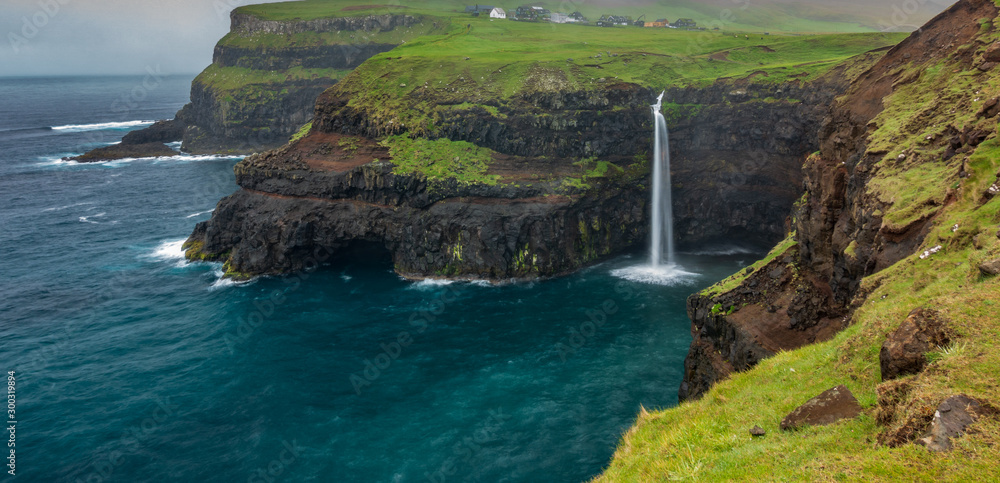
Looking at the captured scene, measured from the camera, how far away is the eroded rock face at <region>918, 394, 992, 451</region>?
1045 cm

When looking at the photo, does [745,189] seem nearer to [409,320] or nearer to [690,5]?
[409,320]

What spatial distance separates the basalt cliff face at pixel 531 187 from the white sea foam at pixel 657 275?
17.3 feet

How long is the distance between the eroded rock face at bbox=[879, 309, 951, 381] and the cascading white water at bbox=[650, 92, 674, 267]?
200ft

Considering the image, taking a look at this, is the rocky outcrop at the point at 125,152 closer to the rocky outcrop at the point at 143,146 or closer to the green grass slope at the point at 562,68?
the rocky outcrop at the point at 143,146

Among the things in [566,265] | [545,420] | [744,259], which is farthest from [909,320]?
[744,259]

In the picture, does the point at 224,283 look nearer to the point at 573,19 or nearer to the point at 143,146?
the point at 143,146

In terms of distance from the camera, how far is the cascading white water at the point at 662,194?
74.9 m

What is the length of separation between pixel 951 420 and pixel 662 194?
67.3m

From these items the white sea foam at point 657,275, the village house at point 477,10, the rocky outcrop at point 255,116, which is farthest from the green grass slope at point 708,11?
the white sea foam at point 657,275

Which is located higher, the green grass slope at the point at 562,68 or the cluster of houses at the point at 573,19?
the cluster of houses at the point at 573,19

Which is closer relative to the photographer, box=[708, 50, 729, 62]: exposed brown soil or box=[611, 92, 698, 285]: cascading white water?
box=[611, 92, 698, 285]: cascading white water

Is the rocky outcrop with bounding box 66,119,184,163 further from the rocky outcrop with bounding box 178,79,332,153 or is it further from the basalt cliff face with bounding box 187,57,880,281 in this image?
the basalt cliff face with bounding box 187,57,880,281

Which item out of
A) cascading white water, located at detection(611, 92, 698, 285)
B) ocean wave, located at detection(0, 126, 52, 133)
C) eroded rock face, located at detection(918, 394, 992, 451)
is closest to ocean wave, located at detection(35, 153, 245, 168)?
ocean wave, located at detection(0, 126, 52, 133)

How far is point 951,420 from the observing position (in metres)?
10.6
